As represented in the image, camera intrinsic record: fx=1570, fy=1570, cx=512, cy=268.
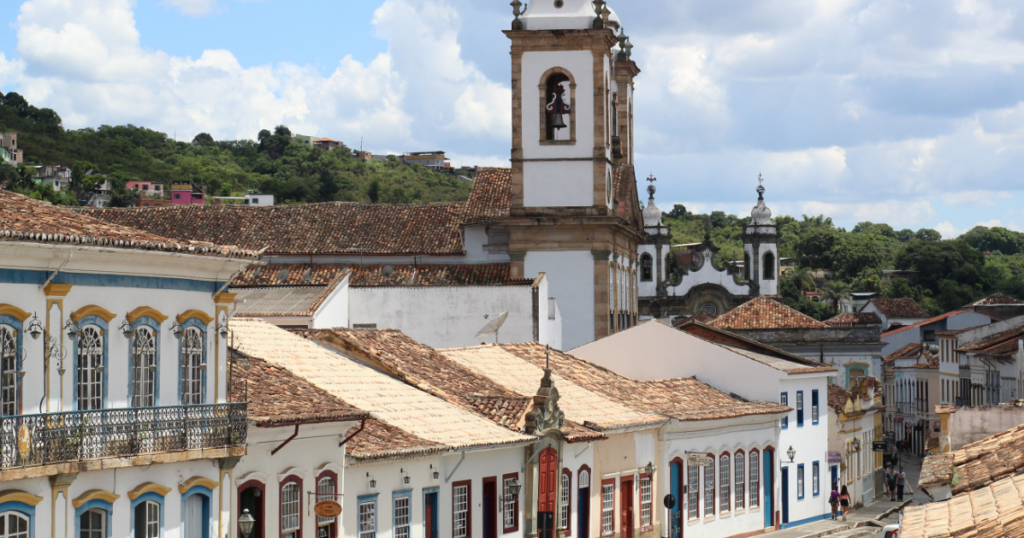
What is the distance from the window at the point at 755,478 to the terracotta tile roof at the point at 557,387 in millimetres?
6685

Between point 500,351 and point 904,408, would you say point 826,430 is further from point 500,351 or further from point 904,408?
point 904,408

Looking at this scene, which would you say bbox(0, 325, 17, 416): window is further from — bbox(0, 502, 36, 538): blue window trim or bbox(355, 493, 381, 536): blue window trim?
bbox(355, 493, 381, 536): blue window trim

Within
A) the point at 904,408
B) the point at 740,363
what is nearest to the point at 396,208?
the point at 740,363

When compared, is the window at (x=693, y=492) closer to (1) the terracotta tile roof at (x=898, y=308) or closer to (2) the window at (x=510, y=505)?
(2) the window at (x=510, y=505)

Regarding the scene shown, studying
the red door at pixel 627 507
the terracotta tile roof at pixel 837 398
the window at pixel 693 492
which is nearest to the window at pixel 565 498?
the red door at pixel 627 507

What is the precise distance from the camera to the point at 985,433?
1064 inches

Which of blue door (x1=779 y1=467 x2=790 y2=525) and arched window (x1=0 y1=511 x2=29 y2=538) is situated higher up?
arched window (x1=0 y1=511 x2=29 y2=538)

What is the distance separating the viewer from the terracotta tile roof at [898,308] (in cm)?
11375

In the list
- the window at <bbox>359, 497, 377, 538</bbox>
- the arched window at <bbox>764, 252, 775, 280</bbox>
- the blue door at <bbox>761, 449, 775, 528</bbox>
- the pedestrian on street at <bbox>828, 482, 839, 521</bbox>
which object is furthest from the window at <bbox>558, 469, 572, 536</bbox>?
the arched window at <bbox>764, 252, 775, 280</bbox>

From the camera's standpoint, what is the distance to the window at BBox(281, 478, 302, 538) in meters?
19.8

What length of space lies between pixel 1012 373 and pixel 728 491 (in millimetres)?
19182

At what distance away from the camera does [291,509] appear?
65.5ft

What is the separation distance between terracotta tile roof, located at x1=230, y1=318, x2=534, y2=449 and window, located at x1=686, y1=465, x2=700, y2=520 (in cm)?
959

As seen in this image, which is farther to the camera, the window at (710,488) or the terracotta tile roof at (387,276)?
the terracotta tile roof at (387,276)
